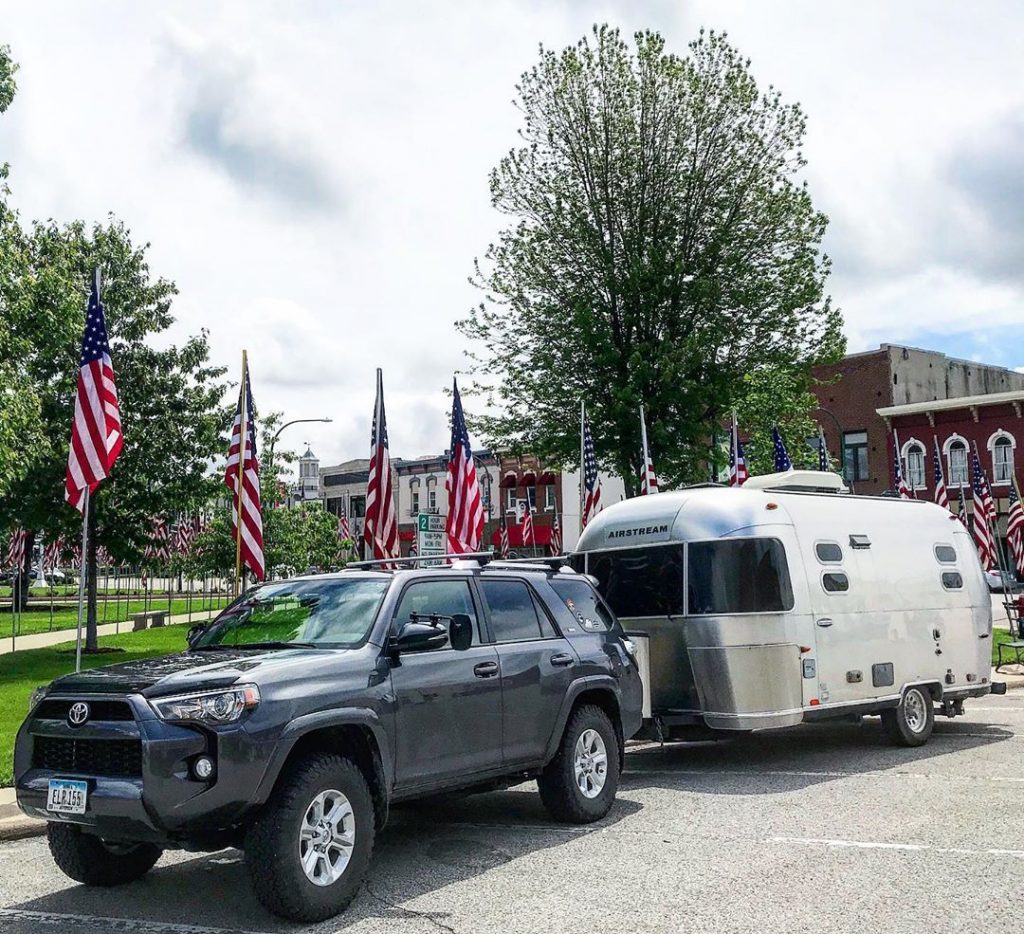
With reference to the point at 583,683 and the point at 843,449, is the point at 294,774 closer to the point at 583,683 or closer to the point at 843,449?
the point at 583,683

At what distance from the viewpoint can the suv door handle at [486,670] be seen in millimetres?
7973

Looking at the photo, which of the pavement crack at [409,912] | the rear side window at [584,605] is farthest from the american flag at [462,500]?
the pavement crack at [409,912]

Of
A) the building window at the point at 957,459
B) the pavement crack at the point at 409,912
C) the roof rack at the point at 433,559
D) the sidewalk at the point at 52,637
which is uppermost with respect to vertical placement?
the building window at the point at 957,459

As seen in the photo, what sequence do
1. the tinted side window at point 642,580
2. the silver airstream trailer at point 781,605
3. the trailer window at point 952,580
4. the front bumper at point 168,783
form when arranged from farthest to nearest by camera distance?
the trailer window at point 952,580 < the tinted side window at point 642,580 < the silver airstream trailer at point 781,605 < the front bumper at point 168,783

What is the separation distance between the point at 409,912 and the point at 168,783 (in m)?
1.58

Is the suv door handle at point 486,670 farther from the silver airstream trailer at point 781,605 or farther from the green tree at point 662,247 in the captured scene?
the green tree at point 662,247

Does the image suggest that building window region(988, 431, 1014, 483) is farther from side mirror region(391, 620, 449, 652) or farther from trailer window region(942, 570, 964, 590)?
side mirror region(391, 620, 449, 652)

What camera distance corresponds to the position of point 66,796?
635cm

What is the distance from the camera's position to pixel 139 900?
23.0 ft

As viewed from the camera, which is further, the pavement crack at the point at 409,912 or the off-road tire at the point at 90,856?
→ the off-road tire at the point at 90,856

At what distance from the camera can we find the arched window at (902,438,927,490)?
5547cm

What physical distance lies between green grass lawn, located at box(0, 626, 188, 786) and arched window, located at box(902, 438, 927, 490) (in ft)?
120

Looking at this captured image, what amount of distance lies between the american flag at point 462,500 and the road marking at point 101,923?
42.8 ft

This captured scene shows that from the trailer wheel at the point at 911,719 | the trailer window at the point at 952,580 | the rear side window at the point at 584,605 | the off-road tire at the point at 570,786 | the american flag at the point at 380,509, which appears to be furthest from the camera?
the american flag at the point at 380,509
